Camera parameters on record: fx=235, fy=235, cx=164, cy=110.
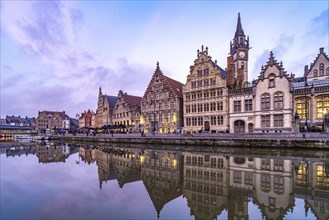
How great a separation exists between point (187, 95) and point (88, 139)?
26.9m

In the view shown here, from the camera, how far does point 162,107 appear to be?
5356cm

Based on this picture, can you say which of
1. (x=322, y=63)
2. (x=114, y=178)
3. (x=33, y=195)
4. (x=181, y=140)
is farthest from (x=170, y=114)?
(x=33, y=195)

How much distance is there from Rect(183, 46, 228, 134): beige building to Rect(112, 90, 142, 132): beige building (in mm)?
17444

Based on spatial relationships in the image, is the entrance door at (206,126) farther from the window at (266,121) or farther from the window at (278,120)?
the window at (278,120)

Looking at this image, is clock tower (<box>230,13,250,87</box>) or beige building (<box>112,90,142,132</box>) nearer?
clock tower (<box>230,13,250,87</box>)

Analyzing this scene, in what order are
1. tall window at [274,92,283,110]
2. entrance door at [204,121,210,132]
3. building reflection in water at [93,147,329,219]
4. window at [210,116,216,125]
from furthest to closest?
entrance door at [204,121,210,132]
window at [210,116,216,125]
tall window at [274,92,283,110]
building reflection in water at [93,147,329,219]

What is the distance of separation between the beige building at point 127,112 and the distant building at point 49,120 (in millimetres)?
69393

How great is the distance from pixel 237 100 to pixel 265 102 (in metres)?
4.87

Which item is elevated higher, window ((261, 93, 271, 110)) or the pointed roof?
the pointed roof

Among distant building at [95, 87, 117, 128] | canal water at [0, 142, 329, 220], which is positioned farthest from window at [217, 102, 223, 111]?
distant building at [95, 87, 117, 128]

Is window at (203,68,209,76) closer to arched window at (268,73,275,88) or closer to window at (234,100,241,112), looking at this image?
window at (234,100,241,112)

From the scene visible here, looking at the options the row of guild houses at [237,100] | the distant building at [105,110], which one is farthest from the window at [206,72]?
the distant building at [105,110]

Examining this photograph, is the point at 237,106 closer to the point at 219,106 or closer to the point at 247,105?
the point at 247,105

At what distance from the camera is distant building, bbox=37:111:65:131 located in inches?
4860
